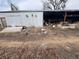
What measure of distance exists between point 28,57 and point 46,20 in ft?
55.8

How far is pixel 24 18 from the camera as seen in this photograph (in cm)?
2503

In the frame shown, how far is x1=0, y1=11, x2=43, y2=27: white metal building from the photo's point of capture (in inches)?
979

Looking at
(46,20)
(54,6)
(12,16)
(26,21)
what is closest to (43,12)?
(46,20)

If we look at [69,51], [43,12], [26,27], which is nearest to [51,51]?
[69,51]

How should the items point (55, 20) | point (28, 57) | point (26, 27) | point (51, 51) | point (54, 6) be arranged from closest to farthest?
point (28, 57)
point (51, 51)
point (26, 27)
point (55, 20)
point (54, 6)

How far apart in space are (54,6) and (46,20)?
25162 millimetres

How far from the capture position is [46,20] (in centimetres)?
2639

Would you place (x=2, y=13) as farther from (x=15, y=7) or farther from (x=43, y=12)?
(x=15, y=7)

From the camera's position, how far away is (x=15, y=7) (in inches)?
2025

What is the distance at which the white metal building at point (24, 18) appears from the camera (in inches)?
979

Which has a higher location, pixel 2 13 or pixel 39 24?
pixel 2 13

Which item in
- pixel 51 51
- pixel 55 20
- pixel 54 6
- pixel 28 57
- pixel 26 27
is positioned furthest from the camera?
pixel 54 6

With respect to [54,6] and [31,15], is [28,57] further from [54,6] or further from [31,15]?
[54,6]

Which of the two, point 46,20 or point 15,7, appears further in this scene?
point 15,7
